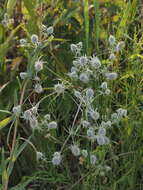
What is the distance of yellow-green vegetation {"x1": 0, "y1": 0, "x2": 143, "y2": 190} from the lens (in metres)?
1.43

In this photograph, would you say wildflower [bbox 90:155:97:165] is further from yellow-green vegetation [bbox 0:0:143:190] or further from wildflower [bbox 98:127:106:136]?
wildflower [bbox 98:127:106:136]

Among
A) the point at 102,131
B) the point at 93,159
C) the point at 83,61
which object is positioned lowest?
the point at 93,159

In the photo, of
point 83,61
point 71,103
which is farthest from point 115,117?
point 71,103

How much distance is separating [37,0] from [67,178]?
730 mm

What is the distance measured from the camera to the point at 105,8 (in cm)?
216

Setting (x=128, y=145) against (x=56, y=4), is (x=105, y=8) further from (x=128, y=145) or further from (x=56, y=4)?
(x=128, y=145)

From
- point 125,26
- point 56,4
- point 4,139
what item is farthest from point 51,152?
point 56,4

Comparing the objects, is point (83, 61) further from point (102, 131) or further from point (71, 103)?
point (71, 103)

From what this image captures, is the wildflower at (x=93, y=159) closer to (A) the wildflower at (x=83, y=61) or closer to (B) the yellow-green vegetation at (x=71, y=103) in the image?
(B) the yellow-green vegetation at (x=71, y=103)

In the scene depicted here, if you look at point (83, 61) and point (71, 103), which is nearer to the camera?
point (83, 61)

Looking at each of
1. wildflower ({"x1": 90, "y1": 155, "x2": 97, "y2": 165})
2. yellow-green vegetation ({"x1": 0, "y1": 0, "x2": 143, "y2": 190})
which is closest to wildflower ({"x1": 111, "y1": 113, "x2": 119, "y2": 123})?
yellow-green vegetation ({"x1": 0, "y1": 0, "x2": 143, "y2": 190})

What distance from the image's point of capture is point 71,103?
5.91 feet

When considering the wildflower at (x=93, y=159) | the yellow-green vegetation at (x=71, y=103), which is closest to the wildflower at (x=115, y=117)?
the yellow-green vegetation at (x=71, y=103)

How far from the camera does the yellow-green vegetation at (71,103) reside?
143 centimetres
